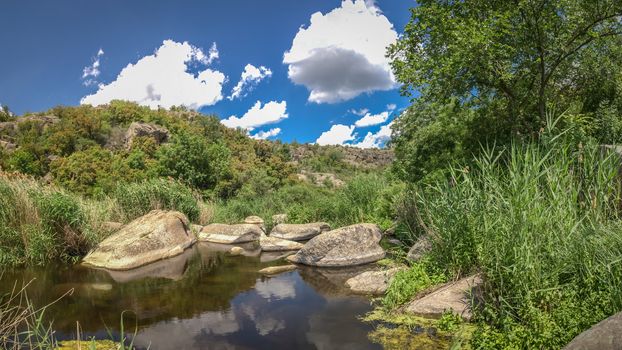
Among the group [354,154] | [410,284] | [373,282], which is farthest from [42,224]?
[354,154]

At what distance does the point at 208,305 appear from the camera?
9.02m

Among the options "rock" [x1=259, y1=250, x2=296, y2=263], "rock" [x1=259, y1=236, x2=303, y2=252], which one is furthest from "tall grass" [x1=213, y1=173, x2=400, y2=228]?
"rock" [x1=259, y1=250, x2=296, y2=263]

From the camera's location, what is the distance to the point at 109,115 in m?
50.0

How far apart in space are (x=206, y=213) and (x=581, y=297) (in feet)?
59.1

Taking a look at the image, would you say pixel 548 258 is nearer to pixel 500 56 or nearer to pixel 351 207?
pixel 500 56

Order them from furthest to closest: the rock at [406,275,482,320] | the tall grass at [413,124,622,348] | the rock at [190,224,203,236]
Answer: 1. the rock at [190,224,203,236]
2. the rock at [406,275,482,320]
3. the tall grass at [413,124,622,348]

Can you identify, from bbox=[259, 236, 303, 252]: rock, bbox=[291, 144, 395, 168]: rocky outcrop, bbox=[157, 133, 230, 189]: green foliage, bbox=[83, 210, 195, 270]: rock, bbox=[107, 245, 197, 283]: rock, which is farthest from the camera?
bbox=[291, 144, 395, 168]: rocky outcrop

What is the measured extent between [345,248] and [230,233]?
760cm

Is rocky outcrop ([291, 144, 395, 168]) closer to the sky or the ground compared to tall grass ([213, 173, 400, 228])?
closer to the sky

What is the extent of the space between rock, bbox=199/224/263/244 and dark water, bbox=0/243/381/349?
15.3 ft

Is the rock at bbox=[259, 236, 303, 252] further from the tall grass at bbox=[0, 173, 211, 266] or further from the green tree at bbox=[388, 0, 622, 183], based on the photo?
the green tree at bbox=[388, 0, 622, 183]

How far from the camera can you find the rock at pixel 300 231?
16.9m

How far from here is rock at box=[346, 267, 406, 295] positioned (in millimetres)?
9133

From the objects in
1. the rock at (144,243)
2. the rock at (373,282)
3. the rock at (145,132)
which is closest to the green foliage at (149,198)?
the rock at (144,243)
